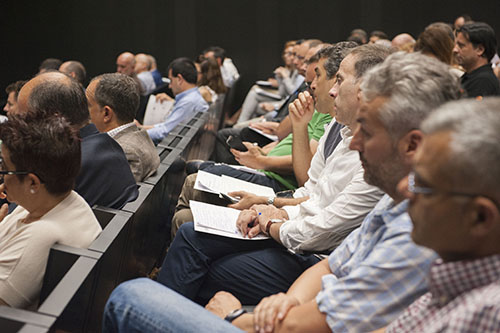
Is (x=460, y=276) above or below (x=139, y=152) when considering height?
above

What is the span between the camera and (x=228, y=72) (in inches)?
371

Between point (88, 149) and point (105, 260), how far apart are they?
0.68 metres

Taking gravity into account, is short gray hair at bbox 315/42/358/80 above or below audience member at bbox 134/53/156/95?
above

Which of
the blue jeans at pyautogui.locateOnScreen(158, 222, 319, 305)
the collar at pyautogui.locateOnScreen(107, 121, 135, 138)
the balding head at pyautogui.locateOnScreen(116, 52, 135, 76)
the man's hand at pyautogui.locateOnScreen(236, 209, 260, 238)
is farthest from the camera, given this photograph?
the balding head at pyautogui.locateOnScreen(116, 52, 135, 76)

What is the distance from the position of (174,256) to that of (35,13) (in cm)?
1009

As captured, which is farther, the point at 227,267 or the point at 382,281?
the point at 227,267

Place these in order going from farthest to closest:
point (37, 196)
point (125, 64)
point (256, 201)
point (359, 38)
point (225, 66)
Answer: point (225, 66) < point (125, 64) < point (359, 38) < point (256, 201) < point (37, 196)

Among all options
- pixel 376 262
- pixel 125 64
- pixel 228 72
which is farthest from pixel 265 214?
pixel 228 72

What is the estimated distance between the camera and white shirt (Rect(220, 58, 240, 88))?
906 cm

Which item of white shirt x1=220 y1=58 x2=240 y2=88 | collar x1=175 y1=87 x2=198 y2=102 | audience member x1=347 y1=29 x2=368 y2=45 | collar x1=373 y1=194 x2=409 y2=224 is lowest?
white shirt x1=220 y1=58 x2=240 y2=88

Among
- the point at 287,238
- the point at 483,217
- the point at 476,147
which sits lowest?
the point at 287,238

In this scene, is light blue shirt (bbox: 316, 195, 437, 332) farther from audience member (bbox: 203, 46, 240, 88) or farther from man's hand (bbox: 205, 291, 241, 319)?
audience member (bbox: 203, 46, 240, 88)

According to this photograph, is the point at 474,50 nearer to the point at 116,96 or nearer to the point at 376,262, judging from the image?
the point at 116,96

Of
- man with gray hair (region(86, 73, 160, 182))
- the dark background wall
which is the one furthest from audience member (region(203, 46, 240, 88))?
man with gray hair (region(86, 73, 160, 182))
